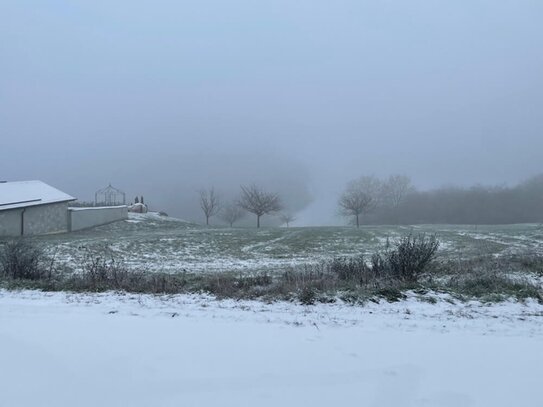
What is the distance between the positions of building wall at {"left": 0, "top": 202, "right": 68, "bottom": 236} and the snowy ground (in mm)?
33178

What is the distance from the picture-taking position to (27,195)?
38156mm

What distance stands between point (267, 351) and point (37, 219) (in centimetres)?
3854

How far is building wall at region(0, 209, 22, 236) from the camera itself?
3378 centimetres

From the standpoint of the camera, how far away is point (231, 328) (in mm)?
5359

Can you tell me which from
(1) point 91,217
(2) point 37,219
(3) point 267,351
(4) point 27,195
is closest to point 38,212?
(2) point 37,219

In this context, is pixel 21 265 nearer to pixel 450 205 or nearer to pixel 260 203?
pixel 260 203

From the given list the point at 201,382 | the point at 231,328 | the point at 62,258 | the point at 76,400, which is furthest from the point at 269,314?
the point at 62,258

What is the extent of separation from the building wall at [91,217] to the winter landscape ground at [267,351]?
121 ft

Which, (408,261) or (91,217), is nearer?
(408,261)

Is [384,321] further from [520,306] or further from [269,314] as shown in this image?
[520,306]

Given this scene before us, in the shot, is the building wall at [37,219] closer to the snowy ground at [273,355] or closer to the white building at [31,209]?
the white building at [31,209]

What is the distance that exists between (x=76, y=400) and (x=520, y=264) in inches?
439

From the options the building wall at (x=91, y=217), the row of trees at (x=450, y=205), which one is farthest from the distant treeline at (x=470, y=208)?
the building wall at (x=91, y=217)

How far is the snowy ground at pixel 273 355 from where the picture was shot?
3.67 metres
